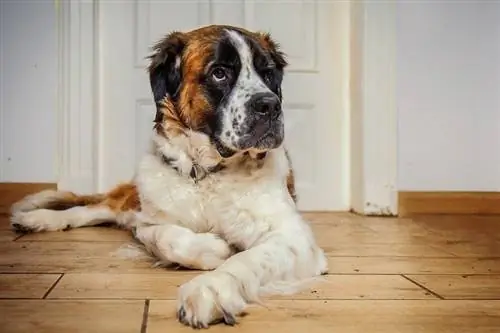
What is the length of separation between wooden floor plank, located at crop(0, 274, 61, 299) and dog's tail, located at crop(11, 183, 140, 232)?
0.76 metres

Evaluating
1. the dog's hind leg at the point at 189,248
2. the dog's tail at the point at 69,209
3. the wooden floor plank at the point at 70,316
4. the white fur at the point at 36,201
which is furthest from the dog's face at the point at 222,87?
the white fur at the point at 36,201

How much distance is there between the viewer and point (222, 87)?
1.62 metres

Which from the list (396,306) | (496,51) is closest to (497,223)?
(496,51)

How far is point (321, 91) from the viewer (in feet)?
9.62

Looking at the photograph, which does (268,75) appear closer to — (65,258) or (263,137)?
(263,137)

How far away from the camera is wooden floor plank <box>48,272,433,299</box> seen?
115 cm

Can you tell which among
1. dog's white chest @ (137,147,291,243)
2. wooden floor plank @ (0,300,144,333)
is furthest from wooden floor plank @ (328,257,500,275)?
wooden floor plank @ (0,300,144,333)

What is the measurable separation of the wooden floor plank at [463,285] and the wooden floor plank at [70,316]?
2.01 feet

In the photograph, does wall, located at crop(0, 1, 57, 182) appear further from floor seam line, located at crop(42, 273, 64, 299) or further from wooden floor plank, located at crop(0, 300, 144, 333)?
wooden floor plank, located at crop(0, 300, 144, 333)

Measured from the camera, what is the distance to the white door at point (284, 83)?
2.81m

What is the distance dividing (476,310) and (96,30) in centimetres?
223

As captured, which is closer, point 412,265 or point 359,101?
point 412,265

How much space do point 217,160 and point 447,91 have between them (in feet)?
5.36

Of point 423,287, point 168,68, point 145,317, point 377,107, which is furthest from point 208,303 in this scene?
point 377,107
